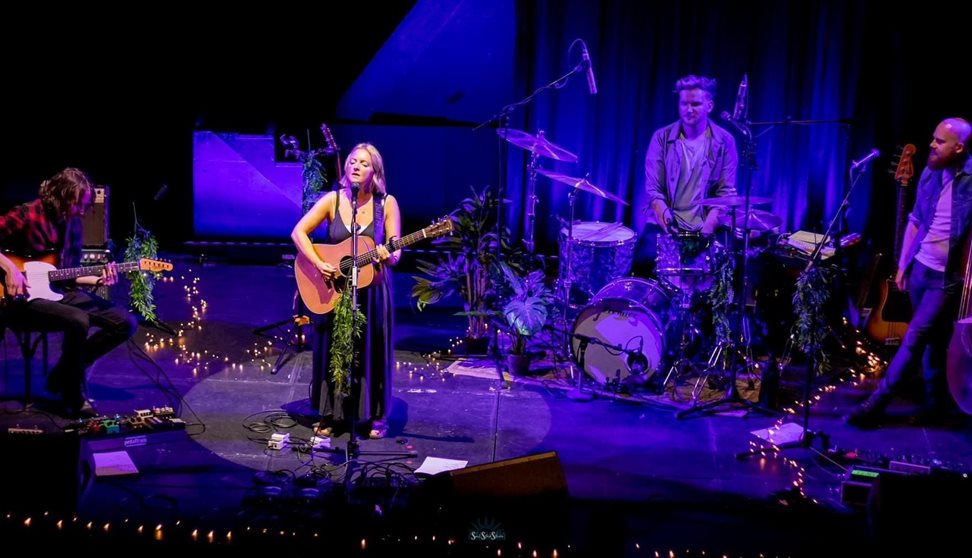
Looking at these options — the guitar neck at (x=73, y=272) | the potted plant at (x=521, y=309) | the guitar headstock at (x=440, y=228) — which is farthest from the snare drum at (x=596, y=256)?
the guitar neck at (x=73, y=272)

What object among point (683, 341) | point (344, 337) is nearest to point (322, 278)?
point (344, 337)

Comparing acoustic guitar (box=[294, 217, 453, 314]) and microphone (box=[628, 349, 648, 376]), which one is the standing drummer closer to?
microphone (box=[628, 349, 648, 376])

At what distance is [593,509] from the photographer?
542 cm

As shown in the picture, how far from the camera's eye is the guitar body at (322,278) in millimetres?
6234

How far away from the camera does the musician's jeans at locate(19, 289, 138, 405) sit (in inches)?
258

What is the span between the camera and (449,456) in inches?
244

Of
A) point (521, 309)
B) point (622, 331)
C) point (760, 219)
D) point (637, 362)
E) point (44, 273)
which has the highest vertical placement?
point (760, 219)

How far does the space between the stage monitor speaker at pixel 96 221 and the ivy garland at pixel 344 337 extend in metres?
3.42

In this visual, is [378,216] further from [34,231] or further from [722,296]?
[722,296]

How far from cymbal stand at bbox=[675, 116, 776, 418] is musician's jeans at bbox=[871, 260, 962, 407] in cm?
91

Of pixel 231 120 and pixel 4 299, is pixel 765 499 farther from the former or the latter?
pixel 231 120

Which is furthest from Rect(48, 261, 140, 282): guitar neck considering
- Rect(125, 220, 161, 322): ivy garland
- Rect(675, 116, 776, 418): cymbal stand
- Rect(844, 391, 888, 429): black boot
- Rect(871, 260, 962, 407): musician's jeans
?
Rect(871, 260, 962, 407): musician's jeans

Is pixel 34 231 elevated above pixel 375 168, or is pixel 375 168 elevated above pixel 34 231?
pixel 375 168

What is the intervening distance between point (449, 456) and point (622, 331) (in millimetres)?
2016
